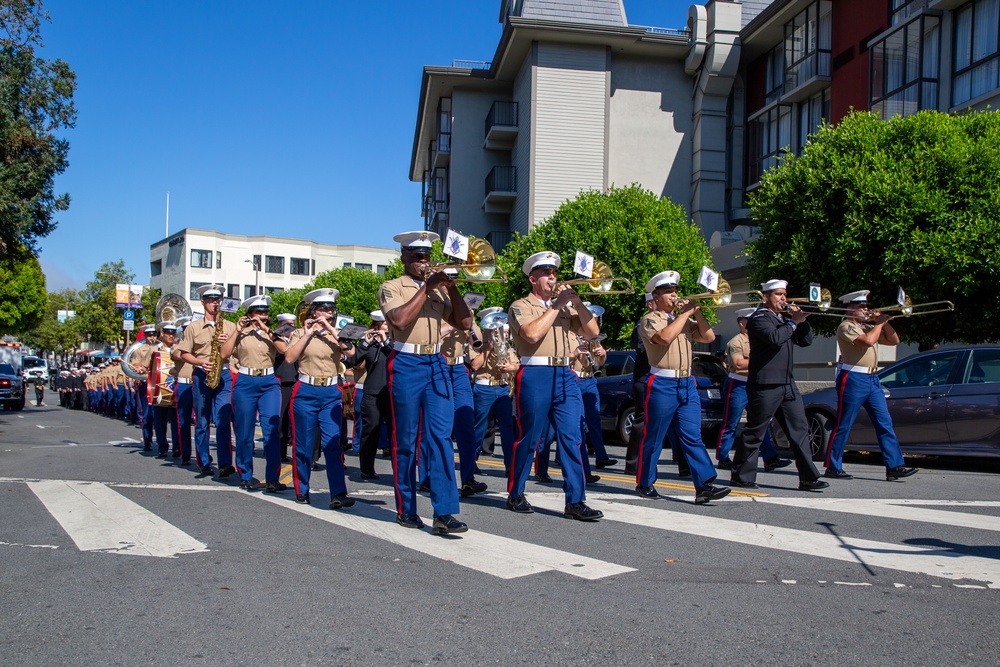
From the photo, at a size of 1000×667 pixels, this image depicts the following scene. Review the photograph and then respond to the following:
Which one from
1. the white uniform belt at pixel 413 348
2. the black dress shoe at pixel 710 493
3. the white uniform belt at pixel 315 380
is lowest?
the black dress shoe at pixel 710 493

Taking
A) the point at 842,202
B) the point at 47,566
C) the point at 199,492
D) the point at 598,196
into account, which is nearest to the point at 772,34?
the point at 598,196

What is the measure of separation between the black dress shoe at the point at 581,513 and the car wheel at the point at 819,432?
5773 millimetres

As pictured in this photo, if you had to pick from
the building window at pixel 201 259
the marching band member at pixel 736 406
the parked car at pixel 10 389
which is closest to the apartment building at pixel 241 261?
the building window at pixel 201 259

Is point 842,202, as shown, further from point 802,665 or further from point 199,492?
point 802,665

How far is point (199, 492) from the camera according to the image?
891 centimetres

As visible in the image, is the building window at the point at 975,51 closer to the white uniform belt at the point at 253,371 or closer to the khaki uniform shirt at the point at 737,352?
the khaki uniform shirt at the point at 737,352

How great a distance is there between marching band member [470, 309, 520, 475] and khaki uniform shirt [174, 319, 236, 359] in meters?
2.99

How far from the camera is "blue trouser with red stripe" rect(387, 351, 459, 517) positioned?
644 centimetres

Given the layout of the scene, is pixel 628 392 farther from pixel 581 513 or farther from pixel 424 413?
pixel 424 413

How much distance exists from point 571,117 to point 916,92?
1688 centimetres

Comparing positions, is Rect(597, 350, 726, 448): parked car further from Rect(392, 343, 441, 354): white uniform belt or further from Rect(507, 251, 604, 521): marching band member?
Rect(392, 343, 441, 354): white uniform belt

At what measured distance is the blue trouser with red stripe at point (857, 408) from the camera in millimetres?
9672

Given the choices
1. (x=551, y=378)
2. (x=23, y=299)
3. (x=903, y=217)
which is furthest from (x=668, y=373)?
(x=23, y=299)

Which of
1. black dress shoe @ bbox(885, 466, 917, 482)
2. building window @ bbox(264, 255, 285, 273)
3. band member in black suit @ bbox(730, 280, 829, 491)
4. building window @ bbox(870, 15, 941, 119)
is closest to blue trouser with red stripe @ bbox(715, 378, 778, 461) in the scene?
black dress shoe @ bbox(885, 466, 917, 482)
